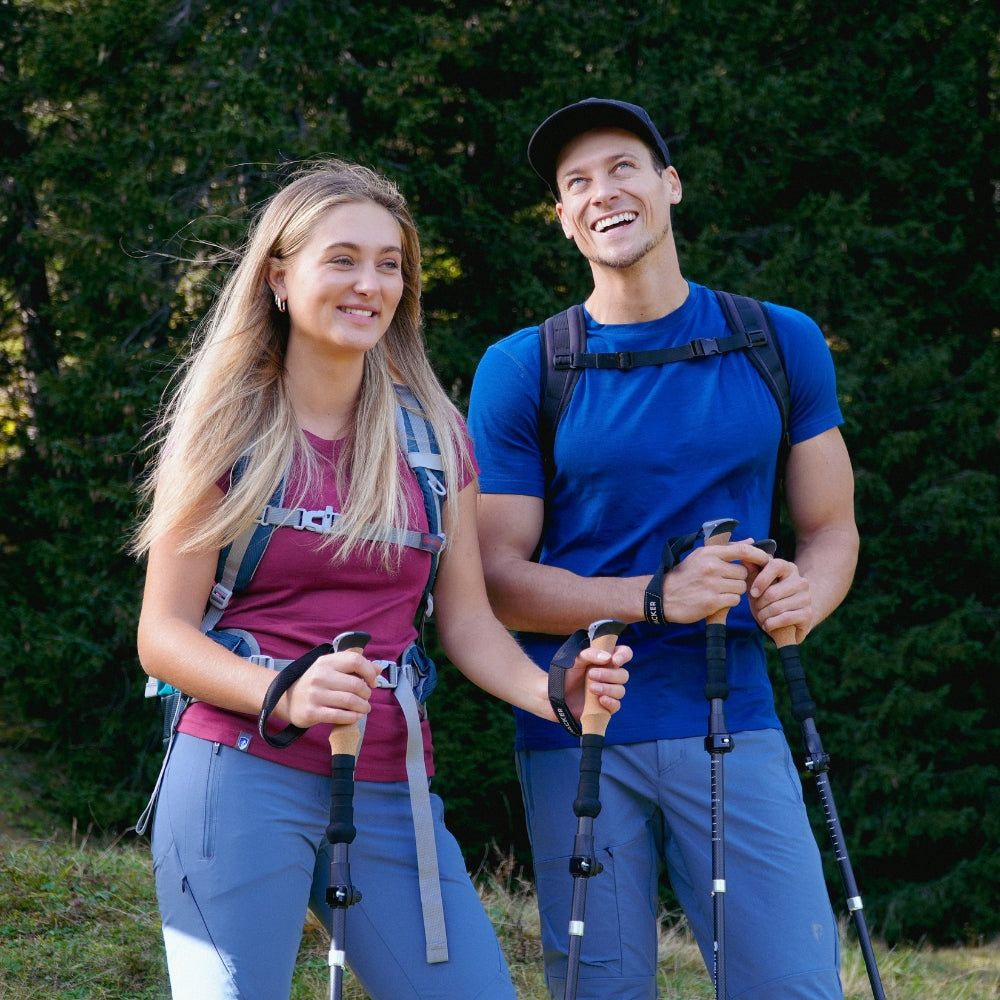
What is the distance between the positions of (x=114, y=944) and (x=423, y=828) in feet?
8.42

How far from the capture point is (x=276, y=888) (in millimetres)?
2229

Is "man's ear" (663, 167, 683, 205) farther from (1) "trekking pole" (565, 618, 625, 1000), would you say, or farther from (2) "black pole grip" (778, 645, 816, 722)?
(1) "trekking pole" (565, 618, 625, 1000)

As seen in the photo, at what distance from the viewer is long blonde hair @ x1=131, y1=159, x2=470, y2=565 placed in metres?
2.37

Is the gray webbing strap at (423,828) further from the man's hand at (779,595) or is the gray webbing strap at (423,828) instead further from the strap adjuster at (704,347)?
the strap adjuster at (704,347)

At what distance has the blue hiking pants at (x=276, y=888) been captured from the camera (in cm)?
219

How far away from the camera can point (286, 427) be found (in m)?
2.51

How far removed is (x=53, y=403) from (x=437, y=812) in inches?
349

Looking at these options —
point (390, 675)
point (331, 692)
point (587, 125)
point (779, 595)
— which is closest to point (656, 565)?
point (779, 595)

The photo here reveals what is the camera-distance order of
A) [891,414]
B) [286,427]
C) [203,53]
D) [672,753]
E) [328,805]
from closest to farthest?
[328,805] → [286,427] → [672,753] → [203,53] → [891,414]

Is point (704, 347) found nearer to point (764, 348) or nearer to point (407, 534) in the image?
point (764, 348)

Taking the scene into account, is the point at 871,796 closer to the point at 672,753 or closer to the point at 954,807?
the point at 954,807

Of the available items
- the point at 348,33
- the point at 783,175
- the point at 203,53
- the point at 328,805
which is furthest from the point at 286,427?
the point at 783,175

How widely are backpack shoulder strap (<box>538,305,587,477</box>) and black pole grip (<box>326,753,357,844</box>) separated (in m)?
1.03

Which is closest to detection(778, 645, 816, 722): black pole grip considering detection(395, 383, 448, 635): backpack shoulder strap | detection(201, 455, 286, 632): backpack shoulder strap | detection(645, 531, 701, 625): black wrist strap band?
detection(645, 531, 701, 625): black wrist strap band
